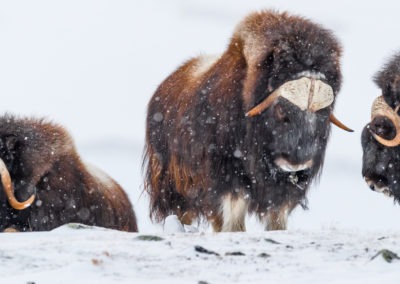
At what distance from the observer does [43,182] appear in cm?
770

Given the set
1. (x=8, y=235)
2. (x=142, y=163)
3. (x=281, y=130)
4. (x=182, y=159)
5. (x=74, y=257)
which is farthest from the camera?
(x=142, y=163)

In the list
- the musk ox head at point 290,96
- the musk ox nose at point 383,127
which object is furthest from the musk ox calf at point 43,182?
the musk ox nose at point 383,127

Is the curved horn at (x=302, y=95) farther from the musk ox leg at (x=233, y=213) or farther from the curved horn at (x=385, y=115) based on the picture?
the musk ox leg at (x=233, y=213)

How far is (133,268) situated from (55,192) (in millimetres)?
3410

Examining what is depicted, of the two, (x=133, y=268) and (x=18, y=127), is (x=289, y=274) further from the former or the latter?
(x=18, y=127)

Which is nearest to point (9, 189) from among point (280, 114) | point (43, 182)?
point (43, 182)

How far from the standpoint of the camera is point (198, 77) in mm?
7484

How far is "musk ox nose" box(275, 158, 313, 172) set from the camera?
677cm

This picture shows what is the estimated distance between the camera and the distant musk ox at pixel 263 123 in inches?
266

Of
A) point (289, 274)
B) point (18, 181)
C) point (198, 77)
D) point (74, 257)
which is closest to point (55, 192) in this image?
point (18, 181)

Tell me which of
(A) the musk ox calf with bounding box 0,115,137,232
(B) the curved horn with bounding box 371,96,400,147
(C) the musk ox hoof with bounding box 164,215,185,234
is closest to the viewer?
(C) the musk ox hoof with bounding box 164,215,185,234

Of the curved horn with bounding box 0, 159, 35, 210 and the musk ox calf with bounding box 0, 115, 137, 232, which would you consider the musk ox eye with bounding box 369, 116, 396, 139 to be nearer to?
the musk ox calf with bounding box 0, 115, 137, 232

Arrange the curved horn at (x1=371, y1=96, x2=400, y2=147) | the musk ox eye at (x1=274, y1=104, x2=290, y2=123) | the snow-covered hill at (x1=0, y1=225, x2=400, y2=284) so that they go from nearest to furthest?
the snow-covered hill at (x1=0, y1=225, x2=400, y2=284) → the curved horn at (x1=371, y1=96, x2=400, y2=147) → the musk ox eye at (x1=274, y1=104, x2=290, y2=123)

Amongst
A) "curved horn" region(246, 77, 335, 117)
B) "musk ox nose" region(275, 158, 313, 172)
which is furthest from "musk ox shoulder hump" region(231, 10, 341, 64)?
"musk ox nose" region(275, 158, 313, 172)
